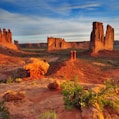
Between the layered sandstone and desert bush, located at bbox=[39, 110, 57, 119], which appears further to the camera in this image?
the layered sandstone

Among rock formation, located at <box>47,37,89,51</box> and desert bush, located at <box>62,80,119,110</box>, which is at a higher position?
desert bush, located at <box>62,80,119,110</box>

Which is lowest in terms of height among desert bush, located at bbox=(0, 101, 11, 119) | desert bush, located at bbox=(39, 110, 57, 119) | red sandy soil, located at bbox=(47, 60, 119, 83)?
red sandy soil, located at bbox=(47, 60, 119, 83)

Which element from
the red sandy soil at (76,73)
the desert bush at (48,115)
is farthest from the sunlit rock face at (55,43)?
the desert bush at (48,115)

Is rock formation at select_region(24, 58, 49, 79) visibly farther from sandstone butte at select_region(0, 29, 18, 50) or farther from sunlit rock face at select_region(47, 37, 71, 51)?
sunlit rock face at select_region(47, 37, 71, 51)

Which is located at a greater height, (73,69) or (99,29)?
(99,29)

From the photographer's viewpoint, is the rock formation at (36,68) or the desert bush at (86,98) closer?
the desert bush at (86,98)

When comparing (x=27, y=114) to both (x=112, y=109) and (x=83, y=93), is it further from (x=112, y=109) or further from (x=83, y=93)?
(x=112, y=109)

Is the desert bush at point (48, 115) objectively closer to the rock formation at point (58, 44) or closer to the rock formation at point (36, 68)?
the rock formation at point (36, 68)

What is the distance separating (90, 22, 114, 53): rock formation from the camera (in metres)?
74.1

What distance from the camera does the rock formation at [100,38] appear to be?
7406 centimetres

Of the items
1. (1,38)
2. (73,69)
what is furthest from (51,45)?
(73,69)

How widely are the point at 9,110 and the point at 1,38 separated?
9433cm

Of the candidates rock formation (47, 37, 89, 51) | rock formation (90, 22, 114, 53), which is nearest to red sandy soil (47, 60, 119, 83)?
rock formation (90, 22, 114, 53)

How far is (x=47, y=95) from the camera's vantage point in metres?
12.2
